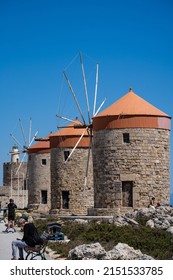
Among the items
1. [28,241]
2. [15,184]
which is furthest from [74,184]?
[15,184]

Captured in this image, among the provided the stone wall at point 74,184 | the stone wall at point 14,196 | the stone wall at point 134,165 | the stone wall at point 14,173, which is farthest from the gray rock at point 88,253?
the stone wall at point 14,173

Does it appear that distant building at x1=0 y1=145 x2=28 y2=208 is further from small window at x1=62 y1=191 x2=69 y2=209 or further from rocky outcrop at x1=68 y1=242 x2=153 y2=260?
rocky outcrop at x1=68 y1=242 x2=153 y2=260

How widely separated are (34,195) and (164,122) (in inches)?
720

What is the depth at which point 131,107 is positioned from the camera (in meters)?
29.1

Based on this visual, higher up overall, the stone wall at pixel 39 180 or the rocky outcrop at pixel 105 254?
the stone wall at pixel 39 180

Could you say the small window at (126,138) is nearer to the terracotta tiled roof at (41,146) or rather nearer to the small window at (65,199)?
the small window at (65,199)

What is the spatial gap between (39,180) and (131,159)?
1806 centimetres

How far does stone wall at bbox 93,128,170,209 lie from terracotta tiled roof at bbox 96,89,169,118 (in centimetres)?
78

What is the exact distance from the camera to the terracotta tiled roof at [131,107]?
2873cm

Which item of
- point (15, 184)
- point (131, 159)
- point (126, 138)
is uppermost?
point (126, 138)

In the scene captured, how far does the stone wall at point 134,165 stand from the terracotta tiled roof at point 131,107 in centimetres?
78

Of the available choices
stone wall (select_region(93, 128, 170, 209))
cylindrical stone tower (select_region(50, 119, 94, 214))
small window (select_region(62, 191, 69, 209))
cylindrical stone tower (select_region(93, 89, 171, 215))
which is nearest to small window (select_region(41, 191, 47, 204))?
cylindrical stone tower (select_region(50, 119, 94, 214))

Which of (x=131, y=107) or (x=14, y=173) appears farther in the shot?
(x=14, y=173)

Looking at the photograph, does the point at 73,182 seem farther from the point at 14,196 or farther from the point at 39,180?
the point at 14,196
